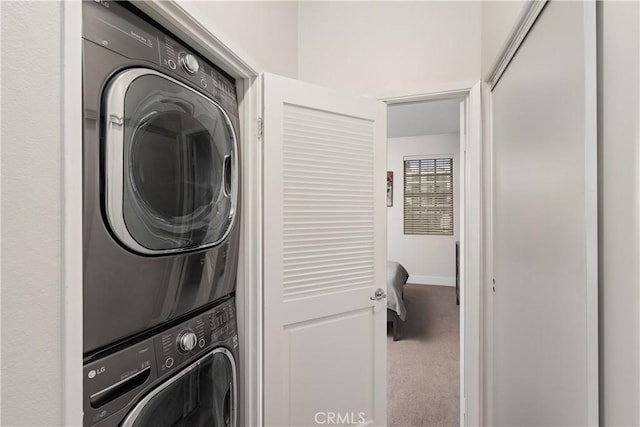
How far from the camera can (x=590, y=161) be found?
77cm

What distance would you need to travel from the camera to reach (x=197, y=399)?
1.30 m

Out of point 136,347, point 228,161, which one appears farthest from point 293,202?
point 136,347

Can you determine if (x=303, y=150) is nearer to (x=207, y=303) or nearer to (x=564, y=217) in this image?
(x=207, y=303)

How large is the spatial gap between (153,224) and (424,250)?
562 centimetres

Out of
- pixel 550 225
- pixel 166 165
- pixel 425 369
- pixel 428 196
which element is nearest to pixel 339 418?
pixel 425 369

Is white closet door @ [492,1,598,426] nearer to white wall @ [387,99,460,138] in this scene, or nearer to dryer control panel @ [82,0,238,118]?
dryer control panel @ [82,0,238,118]

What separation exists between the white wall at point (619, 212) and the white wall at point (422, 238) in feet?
17.5

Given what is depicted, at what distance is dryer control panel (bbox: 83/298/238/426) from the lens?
2.88 ft

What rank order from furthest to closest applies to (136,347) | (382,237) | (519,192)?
(382,237)
(519,192)
(136,347)

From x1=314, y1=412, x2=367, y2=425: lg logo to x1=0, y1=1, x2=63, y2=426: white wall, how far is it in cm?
138

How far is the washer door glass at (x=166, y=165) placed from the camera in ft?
3.02

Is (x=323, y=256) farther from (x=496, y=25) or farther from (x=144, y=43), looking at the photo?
(x=496, y=25)

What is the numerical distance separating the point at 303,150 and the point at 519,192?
98cm

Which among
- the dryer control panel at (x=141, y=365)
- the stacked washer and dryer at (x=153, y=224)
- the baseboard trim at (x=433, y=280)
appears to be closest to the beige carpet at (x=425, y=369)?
the baseboard trim at (x=433, y=280)
